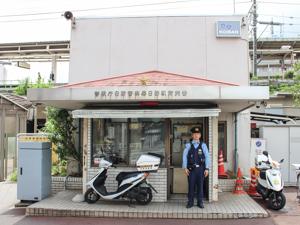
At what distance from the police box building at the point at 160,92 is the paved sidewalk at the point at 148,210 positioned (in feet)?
1.93

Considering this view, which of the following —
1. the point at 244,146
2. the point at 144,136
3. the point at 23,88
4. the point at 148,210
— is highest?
the point at 23,88

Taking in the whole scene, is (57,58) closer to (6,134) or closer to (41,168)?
(6,134)

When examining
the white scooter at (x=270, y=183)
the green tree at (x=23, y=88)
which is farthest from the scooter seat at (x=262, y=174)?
the green tree at (x=23, y=88)

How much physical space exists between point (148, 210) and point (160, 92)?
2605mm

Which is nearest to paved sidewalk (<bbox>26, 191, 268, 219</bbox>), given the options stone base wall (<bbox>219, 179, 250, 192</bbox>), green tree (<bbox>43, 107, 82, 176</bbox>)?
stone base wall (<bbox>219, 179, 250, 192</bbox>)

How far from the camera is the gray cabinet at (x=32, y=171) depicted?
9969mm

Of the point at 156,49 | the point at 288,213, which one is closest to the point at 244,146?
the point at 288,213

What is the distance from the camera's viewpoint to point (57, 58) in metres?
42.6

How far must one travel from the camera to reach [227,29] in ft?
40.9

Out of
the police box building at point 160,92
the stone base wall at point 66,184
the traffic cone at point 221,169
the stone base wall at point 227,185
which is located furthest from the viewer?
the traffic cone at point 221,169

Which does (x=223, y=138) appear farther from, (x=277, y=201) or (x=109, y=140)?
(x=109, y=140)

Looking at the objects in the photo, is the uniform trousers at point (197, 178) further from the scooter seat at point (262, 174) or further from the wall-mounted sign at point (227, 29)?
the wall-mounted sign at point (227, 29)

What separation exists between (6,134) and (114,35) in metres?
5.09

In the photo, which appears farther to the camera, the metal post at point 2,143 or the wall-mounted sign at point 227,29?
the metal post at point 2,143
